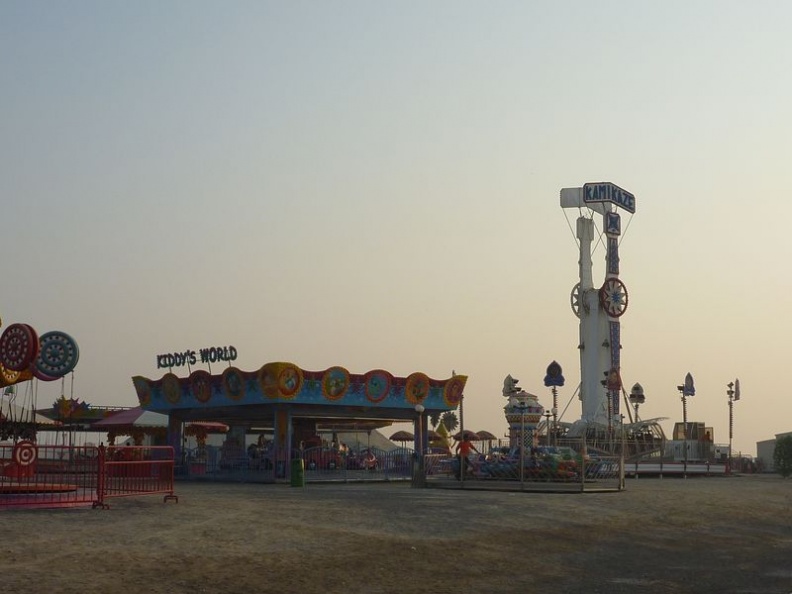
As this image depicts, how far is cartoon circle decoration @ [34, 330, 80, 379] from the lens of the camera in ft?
79.2

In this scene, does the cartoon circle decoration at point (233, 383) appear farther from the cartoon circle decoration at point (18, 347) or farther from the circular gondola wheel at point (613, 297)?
the circular gondola wheel at point (613, 297)

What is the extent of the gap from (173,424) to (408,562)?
31.3 metres

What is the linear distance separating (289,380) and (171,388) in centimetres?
784

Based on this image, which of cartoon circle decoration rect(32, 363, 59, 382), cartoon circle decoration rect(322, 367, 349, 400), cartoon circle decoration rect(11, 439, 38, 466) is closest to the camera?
cartoon circle decoration rect(11, 439, 38, 466)

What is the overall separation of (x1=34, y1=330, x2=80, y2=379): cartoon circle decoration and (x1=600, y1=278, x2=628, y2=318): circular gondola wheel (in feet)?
135

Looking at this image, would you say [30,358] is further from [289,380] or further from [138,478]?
[289,380]

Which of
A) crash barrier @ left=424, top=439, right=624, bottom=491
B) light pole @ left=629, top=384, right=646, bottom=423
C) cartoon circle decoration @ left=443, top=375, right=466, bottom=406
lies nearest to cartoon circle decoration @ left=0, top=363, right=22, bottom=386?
crash barrier @ left=424, top=439, right=624, bottom=491

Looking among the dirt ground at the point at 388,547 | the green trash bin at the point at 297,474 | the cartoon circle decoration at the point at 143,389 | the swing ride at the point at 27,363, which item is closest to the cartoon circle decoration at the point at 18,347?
the swing ride at the point at 27,363

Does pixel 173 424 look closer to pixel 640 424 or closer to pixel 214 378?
pixel 214 378

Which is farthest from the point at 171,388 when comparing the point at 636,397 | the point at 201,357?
the point at 636,397

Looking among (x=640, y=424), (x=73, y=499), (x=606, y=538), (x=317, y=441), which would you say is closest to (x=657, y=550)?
(x=606, y=538)

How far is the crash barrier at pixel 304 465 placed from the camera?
1479 inches

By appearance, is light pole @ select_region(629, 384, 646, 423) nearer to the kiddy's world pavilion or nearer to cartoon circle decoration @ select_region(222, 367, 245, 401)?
the kiddy's world pavilion

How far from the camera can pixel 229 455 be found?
39938mm
